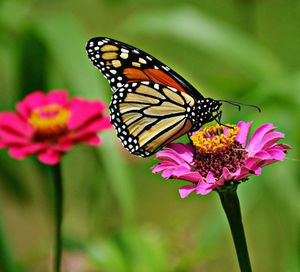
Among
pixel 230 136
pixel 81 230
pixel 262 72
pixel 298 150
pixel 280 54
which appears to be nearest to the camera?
pixel 230 136

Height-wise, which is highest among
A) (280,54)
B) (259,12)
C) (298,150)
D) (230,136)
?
(259,12)

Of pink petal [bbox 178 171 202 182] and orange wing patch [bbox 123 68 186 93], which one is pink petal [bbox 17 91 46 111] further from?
pink petal [bbox 178 171 202 182]

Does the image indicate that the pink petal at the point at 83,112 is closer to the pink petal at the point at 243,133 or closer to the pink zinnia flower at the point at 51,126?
the pink zinnia flower at the point at 51,126

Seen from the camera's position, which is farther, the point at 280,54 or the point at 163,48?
the point at 163,48

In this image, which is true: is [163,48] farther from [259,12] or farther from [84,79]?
[84,79]

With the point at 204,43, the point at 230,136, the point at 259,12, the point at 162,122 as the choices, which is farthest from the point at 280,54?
the point at 230,136

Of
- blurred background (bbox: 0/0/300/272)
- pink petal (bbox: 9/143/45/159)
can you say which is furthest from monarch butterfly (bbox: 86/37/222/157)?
blurred background (bbox: 0/0/300/272)
